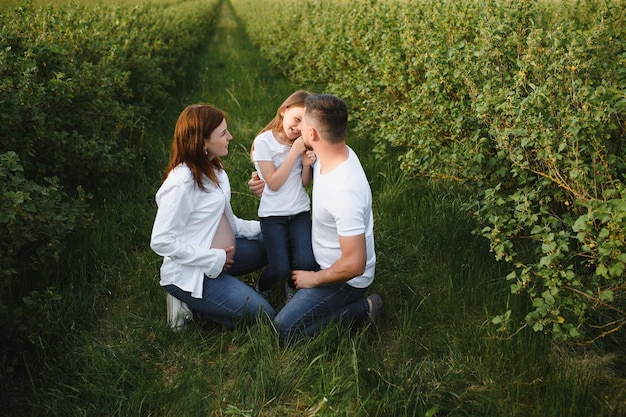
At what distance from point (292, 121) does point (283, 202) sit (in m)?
0.58

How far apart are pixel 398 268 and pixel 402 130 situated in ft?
4.37

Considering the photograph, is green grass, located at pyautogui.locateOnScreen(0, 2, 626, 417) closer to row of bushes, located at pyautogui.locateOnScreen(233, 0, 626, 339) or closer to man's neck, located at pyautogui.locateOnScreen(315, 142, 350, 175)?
row of bushes, located at pyautogui.locateOnScreen(233, 0, 626, 339)

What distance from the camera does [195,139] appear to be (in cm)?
360

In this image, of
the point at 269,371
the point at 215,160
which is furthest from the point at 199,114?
the point at 269,371

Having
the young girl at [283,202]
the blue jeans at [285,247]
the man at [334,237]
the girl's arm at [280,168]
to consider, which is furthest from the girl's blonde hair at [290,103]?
the blue jeans at [285,247]

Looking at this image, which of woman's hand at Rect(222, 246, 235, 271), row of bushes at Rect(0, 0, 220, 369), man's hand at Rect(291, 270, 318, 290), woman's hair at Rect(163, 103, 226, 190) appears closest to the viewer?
row of bushes at Rect(0, 0, 220, 369)

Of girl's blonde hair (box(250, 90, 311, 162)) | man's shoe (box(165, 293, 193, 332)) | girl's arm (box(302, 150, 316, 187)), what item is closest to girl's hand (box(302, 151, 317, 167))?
girl's arm (box(302, 150, 316, 187))

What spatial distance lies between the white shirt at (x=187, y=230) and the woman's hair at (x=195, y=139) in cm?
4

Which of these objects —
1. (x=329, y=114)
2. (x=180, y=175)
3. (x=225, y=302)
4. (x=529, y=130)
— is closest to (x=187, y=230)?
(x=180, y=175)

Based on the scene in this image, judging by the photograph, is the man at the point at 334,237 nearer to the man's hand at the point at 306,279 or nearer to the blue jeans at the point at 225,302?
the man's hand at the point at 306,279

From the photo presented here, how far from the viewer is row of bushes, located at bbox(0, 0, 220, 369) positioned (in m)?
3.36

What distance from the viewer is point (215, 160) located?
3865 mm

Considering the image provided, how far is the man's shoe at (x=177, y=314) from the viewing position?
11.8 feet

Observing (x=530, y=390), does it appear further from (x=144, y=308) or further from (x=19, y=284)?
(x=19, y=284)
